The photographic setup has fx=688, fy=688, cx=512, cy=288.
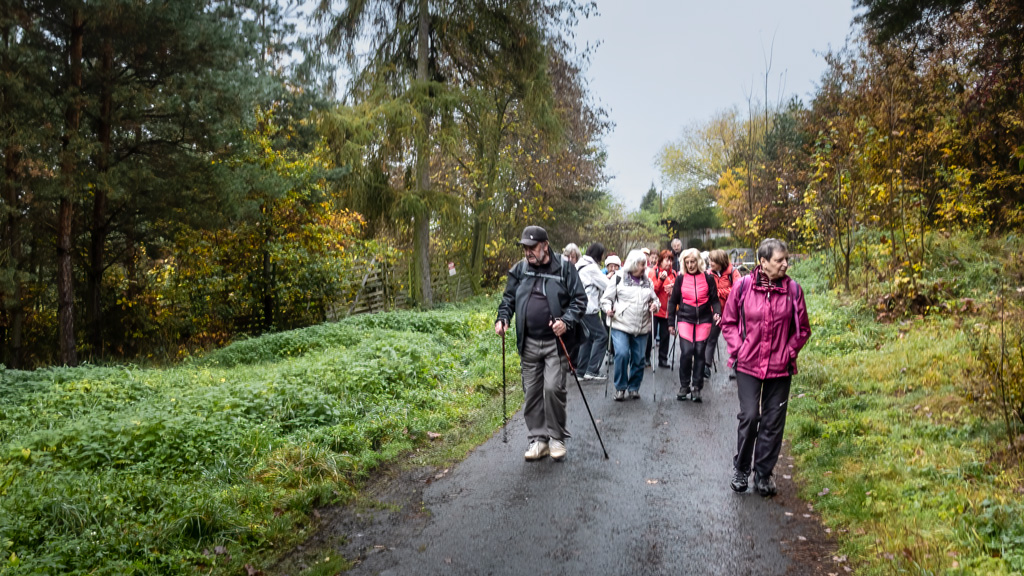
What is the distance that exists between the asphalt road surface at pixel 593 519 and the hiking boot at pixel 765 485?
0.06m

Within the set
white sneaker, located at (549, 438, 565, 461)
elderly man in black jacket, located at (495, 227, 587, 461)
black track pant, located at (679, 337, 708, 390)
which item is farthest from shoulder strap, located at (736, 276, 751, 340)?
black track pant, located at (679, 337, 708, 390)

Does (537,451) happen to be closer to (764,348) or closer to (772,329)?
(764,348)

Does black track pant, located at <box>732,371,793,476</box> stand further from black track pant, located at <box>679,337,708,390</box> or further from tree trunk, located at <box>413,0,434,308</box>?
tree trunk, located at <box>413,0,434,308</box>

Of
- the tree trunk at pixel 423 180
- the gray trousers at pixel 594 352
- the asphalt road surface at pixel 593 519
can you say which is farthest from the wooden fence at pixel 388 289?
the asphalt road surface at pixel 593 519

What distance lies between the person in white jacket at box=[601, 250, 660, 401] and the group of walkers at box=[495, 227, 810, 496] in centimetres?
1

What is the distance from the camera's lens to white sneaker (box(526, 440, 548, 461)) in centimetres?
652

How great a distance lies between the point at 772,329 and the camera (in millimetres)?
5434

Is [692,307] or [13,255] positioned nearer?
[692,307]

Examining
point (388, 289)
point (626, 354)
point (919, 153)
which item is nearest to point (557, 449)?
point (626, 354)

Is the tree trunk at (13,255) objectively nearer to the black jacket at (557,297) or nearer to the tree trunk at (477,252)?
the black jacket at (557,297)

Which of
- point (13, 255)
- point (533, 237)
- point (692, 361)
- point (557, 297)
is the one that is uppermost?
point (533, 237)

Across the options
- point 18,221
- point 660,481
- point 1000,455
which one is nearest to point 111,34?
point 18,221

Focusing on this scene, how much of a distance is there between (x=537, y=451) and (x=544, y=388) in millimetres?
597

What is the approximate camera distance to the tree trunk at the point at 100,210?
13.0m
